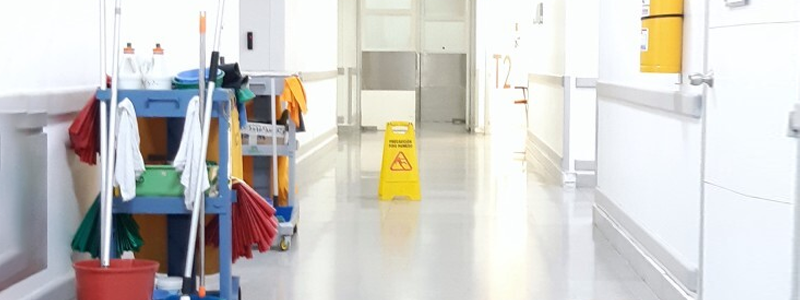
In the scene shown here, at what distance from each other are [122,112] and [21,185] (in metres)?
0.49

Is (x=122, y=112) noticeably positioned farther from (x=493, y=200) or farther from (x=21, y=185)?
(x=493, y=200)

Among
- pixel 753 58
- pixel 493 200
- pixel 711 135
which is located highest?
pixel 753 58

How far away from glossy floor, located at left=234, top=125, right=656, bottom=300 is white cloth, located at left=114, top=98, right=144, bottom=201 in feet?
3.46

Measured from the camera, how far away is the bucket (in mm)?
3947

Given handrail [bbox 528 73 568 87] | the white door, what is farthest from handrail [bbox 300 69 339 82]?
the white door

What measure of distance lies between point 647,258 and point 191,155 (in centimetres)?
233

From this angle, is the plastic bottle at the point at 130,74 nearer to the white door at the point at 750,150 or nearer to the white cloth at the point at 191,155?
the white cloth at the point at 191,155

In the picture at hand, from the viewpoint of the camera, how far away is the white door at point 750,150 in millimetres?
3309

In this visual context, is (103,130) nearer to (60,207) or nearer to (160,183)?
(160,183)

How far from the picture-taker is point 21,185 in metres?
3.84

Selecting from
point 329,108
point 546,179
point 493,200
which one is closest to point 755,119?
point 493,200

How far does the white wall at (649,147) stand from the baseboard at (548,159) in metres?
2.36

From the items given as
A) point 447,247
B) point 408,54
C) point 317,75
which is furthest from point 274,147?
point 408,54

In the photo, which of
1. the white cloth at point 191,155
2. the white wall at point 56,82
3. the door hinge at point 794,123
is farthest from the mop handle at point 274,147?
the door hinge at point 794,123
